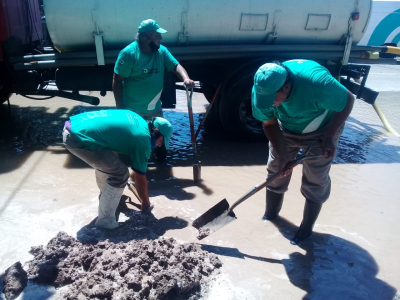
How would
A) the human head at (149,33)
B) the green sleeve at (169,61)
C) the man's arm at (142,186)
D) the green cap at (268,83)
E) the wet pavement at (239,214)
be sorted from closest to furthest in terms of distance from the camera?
the green cap at (268,83), the wet pavement at (239,214), the man's arm at (142,186), the human head at (149,33), the green sleeve at (169,61)


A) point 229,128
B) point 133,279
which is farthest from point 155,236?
point 229,128

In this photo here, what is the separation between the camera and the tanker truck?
525cm

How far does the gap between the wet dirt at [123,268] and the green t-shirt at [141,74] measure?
193 cm

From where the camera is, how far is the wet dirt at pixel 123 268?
2.74 m

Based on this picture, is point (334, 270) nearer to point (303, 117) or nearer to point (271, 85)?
point (303, 117)

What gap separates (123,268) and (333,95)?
207 cm

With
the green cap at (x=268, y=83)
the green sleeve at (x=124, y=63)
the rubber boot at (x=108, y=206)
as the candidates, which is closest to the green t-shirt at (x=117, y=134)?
the rubber boot at (x=108, y=206)

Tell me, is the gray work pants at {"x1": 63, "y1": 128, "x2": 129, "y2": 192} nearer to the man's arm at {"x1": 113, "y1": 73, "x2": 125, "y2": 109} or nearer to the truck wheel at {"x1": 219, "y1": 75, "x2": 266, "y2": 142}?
the man's arm at {"x1": 113, "y1": 73, "x2": 125, "y2": 109}

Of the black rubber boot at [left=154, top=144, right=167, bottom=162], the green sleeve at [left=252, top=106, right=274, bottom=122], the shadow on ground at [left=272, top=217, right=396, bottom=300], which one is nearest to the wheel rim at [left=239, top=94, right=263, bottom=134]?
the black rubber boot at [left=154, top=144, right=167, bottom=162]

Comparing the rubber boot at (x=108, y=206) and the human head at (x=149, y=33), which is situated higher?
the human head at (x=149, y=33)

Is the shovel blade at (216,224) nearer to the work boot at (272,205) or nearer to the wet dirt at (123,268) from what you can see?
the wet dirt at (123,268)

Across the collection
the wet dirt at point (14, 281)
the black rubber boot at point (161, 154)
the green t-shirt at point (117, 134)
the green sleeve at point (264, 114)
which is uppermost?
the green sleeve at point (264, 114)

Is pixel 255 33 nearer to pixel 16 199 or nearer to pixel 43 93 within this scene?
pixel 43 93

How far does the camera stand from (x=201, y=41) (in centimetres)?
563
